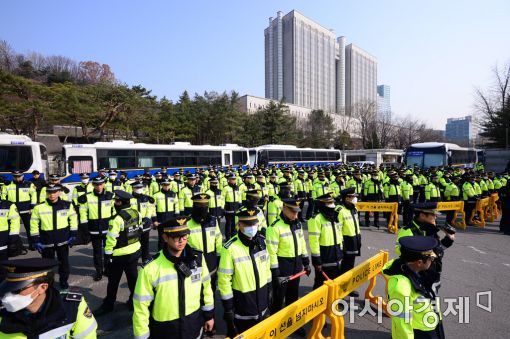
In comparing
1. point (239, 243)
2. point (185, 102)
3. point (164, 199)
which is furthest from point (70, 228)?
point (185, 102)

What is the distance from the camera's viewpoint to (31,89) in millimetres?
25188

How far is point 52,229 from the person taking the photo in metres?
5.91

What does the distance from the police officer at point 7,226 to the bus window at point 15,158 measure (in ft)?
35.4

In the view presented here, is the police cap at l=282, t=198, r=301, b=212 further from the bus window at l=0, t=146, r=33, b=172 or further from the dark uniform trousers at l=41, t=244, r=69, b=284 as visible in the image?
the bus window at l=0, t=146, r=33, b=172

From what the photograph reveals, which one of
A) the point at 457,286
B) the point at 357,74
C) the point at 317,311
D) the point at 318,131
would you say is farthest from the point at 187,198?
the point at 357,74

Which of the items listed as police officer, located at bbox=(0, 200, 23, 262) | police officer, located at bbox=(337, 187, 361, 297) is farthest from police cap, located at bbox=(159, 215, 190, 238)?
police officer, located at bbox=(0, 200, 23, 262)

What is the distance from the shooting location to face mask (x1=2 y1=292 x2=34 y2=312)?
1989 mm

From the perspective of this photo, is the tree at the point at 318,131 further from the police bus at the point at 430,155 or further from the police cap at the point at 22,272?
the police cap at the point at 22,272

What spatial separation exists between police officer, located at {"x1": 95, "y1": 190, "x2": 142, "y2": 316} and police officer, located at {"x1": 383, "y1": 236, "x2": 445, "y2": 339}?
4.02m

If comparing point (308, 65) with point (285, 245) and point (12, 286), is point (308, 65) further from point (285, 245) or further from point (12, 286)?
point (12, 286)

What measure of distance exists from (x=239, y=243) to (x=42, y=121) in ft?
102

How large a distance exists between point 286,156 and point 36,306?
30101mm

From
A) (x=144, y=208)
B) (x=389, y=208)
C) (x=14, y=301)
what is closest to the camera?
(x=14, y=301)

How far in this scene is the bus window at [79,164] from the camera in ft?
54.0
